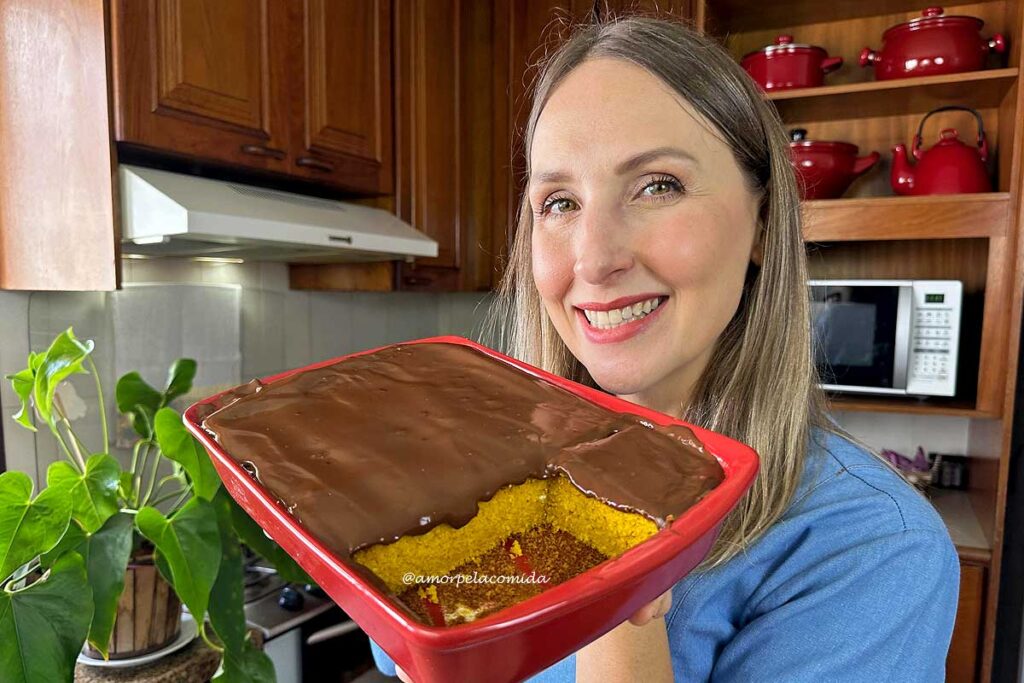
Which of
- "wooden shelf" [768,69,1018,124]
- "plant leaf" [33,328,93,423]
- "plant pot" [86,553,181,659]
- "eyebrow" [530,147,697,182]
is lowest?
"plant pot" [86,553,181,659]

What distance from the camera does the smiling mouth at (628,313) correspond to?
63 cm

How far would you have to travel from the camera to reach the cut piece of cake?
37cm

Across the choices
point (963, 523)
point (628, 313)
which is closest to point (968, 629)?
point (963, 523)

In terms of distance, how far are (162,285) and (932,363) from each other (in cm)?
205

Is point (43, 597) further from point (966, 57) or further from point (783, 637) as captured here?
point (966, 57)

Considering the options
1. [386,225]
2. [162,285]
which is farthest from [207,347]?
[386,225]

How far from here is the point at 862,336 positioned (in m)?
1.88

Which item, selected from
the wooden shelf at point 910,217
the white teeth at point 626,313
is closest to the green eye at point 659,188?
the white teeth at point 626,313

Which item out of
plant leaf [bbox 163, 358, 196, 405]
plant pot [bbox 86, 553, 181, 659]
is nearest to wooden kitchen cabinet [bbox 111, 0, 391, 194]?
plant leaf [bbox 163, 358, 196, 405]

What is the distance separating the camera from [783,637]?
580mm

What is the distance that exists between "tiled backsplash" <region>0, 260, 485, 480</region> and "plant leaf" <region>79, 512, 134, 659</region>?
2.72 feet

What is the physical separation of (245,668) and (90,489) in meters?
0.32

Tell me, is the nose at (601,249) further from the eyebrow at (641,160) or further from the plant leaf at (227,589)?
the plant leaf at (227,589)
